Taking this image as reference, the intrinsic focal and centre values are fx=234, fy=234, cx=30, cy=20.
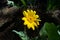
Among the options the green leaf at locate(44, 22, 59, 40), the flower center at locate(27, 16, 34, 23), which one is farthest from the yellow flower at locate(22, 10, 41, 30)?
the green leaf at locate(44, 22, 59, 40)

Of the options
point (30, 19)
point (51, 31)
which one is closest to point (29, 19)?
point (30, 19)

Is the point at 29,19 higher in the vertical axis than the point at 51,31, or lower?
higher

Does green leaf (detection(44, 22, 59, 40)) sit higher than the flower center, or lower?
lower

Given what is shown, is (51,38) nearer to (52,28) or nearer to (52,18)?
(52,28)

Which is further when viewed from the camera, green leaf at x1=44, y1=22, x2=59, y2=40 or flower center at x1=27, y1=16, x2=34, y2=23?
flower center at x1=27, y1=16, x2=34, y2=23

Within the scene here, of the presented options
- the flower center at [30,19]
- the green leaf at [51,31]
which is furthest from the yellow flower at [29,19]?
the green leaf at [51,31]

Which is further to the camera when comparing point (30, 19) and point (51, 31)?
point (30, 19)

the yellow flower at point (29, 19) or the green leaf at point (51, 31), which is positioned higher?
the yellow flower at point (29, 19)

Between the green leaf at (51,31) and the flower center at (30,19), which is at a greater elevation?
the flower center at (30,19)

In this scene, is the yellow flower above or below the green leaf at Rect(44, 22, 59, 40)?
above

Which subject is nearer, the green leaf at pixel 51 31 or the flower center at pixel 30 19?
the green leaf at pixel 51 31

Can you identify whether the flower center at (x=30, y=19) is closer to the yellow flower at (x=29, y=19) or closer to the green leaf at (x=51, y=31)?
the yellow flower at (x=29, y=19)

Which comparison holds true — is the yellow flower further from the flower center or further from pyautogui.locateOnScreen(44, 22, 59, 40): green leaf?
pyautogui.locateOnScreen(44, 22, 59, 40): green leaf

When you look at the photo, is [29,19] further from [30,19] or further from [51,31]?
[51,31]
